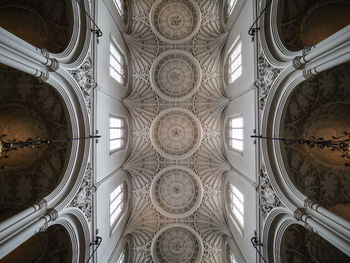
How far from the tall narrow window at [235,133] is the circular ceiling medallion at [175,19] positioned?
22.1ft

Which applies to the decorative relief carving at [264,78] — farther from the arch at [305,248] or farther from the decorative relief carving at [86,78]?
the decorative relief carving at [86,78]

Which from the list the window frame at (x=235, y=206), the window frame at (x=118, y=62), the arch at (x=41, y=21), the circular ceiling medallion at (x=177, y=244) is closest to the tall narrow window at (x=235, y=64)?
the window frame at (x=235, y=206)

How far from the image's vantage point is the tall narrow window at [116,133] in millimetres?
12328

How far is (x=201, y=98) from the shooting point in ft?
51.3

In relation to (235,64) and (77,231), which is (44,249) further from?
(235,64)

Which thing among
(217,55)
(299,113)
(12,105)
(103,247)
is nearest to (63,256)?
(103,247)

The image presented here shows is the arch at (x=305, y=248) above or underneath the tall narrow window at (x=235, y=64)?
underneath

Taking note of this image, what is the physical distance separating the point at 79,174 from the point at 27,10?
22.9 ft

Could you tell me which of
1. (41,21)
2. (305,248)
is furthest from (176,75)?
(305,248)

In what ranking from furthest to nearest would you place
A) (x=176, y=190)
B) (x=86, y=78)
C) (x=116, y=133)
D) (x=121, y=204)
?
(x=176, y=190)
(x=121, y=204)
(x=116, y=133)
(x=86, y=78)

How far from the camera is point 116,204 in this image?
13.1 m

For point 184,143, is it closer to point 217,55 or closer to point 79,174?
point 217,55

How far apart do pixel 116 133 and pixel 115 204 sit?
4.41 metres

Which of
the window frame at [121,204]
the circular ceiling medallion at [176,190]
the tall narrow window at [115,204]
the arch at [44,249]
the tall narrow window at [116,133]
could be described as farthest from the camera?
the circular ceiling medallion at [176,190]
